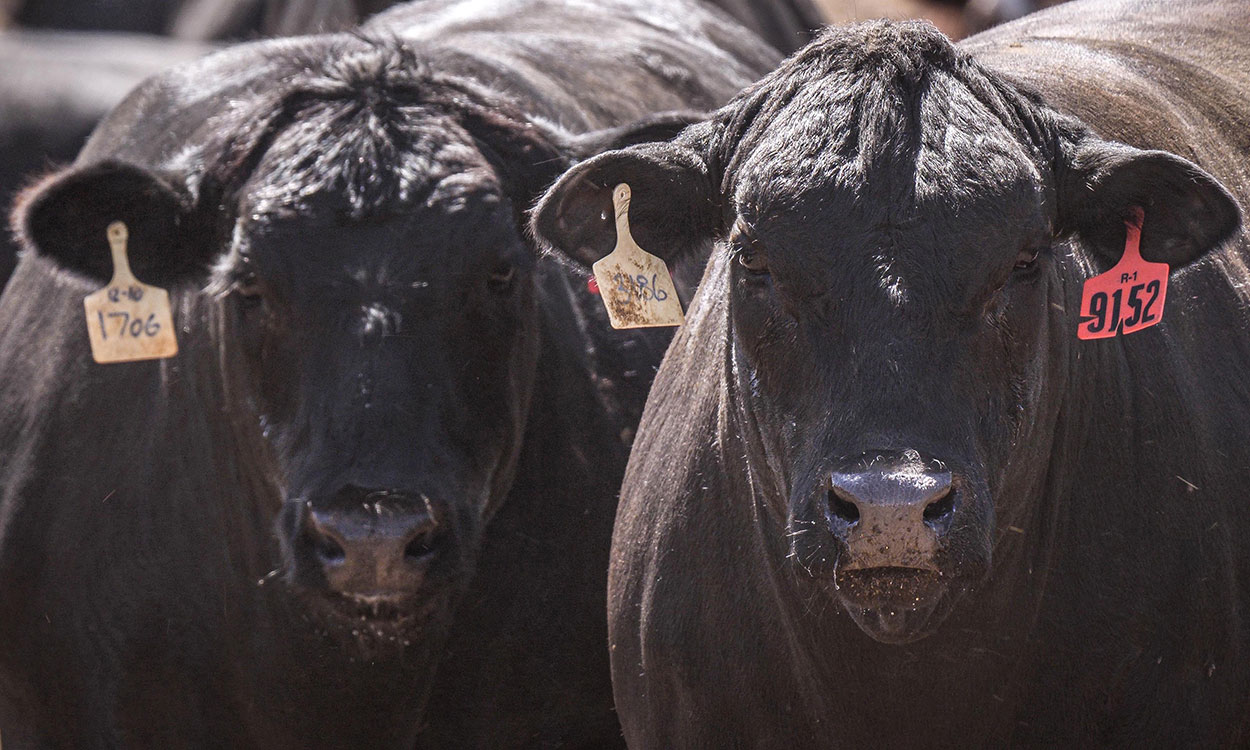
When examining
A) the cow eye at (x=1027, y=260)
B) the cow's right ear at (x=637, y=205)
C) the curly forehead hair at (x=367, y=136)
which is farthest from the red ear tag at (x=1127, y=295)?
the curly forehead hair at (x=367, y=136)

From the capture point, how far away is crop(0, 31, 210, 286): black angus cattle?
8.86 meters

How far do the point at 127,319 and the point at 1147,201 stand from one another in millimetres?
2571

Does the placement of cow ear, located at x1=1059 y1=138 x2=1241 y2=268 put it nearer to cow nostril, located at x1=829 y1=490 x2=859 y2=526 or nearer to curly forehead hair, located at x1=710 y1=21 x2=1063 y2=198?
curly forehead hair, located at x1=710 y1=21 x2=1063 y2=198

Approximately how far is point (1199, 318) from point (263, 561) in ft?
8.15

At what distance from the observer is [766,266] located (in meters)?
3.35

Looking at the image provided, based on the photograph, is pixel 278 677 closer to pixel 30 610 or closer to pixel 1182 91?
pixel 30 610

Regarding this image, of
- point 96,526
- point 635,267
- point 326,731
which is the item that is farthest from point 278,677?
point 635,267

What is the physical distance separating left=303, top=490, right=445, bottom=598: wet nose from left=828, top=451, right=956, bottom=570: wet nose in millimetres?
1187

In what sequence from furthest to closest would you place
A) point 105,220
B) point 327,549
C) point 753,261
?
point 105,220
point 327,549
point 753,261

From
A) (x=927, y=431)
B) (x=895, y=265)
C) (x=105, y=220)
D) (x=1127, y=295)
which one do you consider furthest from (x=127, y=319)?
(x=1127, y=295)

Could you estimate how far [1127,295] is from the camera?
139 inches

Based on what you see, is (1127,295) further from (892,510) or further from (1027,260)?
(892,510)

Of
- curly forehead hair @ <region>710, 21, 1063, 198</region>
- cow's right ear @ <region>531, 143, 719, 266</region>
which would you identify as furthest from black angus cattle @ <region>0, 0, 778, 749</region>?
curly forehead hair @ <region>710, 21, 1063, 198</region>

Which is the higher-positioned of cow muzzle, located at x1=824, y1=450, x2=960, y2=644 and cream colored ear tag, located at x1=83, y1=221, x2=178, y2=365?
cream colored ear tag, located at x1=83, y1=221, x2=178, y2=365
